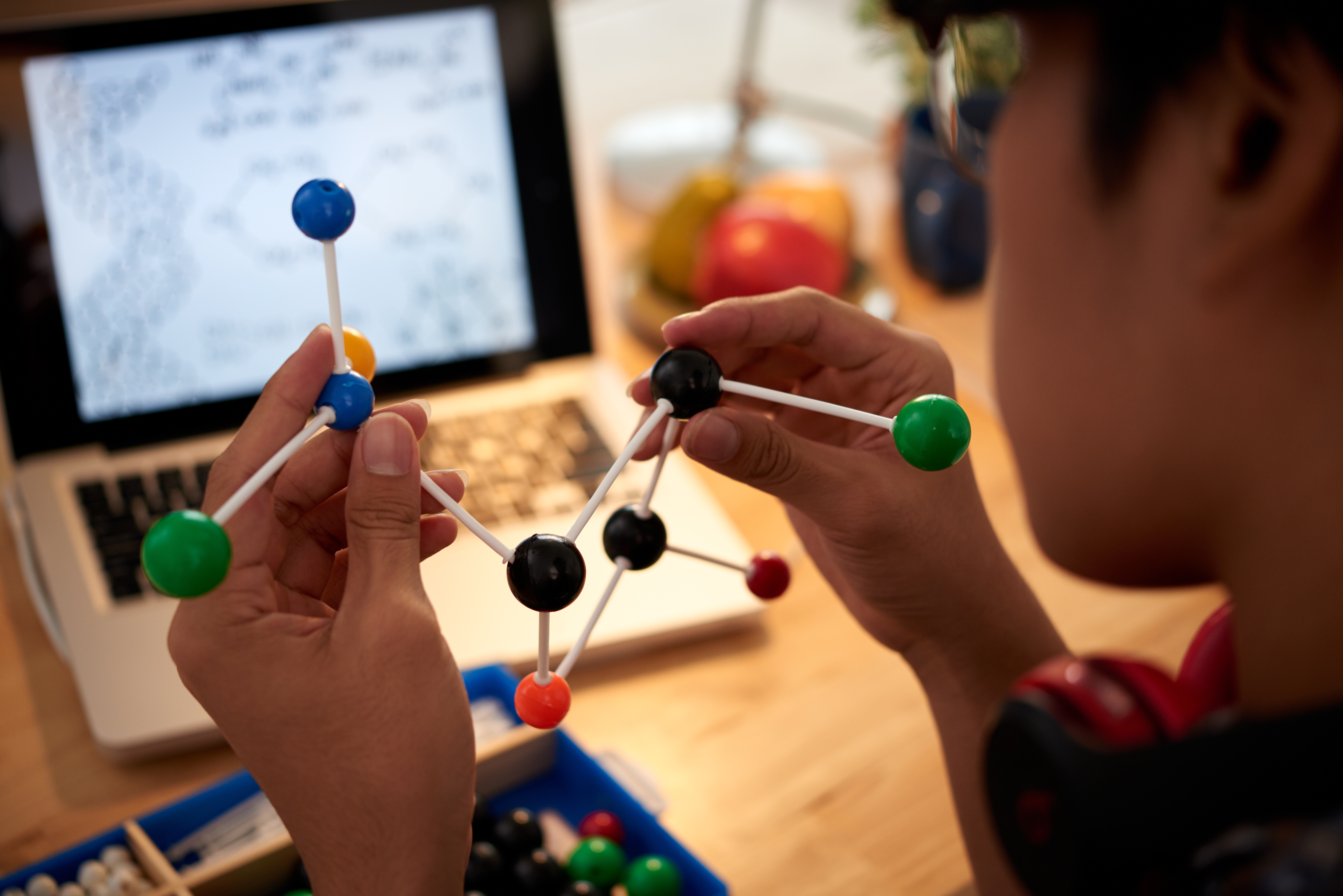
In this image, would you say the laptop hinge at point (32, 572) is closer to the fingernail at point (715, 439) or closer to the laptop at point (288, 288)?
the laptop at point (288, 288)

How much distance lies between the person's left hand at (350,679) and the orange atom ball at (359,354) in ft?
0.14

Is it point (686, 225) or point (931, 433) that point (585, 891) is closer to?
point (931, 433)

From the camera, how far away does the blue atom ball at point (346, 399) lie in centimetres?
49

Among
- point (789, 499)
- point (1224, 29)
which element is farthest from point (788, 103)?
point (1224, 29)

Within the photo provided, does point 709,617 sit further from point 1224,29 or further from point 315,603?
point 1224,29

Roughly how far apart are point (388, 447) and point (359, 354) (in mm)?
85

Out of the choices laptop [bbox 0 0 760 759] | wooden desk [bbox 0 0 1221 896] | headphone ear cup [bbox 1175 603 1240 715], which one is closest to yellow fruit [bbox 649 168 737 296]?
laptop [bbox 0 0 760 759]

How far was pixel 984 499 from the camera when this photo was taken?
97 centimetres

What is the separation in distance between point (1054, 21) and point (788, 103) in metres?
1.11

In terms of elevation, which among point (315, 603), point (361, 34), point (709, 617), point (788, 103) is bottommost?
point (709, 617)

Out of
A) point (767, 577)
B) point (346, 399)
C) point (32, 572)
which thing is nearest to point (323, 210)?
point (346, 399)

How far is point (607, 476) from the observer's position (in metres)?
0.50

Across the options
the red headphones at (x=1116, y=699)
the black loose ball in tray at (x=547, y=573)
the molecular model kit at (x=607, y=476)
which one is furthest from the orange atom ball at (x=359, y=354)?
the red headphones at (x=1116, y=699)

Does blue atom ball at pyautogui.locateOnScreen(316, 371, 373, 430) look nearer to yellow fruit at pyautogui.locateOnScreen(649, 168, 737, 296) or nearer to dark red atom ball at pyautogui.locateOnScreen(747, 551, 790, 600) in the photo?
dark red atom ball at pyautogui.locateOnScreen(747, 551, 790, 600)
